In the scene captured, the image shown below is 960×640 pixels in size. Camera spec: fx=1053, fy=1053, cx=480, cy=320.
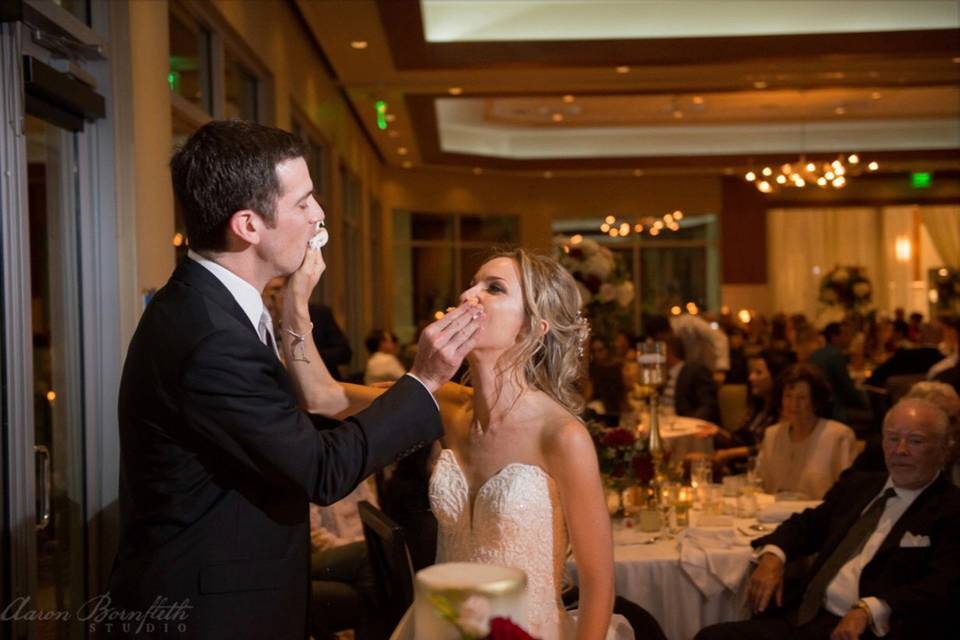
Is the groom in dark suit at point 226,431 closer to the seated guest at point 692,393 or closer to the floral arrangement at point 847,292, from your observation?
the seated guest at point 692,393

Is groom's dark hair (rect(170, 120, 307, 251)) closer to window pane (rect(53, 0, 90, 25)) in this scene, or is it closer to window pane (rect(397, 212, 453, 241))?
window pane (rect(53, 0, 90, 25))

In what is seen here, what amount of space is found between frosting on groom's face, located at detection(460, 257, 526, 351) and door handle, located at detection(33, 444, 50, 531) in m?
1.48

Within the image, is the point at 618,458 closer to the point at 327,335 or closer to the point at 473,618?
the point at 327,335

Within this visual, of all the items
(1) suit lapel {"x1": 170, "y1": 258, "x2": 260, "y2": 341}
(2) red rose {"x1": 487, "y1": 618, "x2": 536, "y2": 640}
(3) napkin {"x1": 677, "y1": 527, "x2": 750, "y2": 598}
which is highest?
(1) suit lapel {"x1": 170, "y1": 258, "x2": 260, "y2": 341}

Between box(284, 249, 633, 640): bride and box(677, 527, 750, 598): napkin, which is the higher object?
box(284, 249, 633, 640): bride

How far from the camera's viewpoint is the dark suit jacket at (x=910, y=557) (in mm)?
3066

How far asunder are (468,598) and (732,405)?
764 cm

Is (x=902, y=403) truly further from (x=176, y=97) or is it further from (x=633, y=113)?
(x=633, y=113)

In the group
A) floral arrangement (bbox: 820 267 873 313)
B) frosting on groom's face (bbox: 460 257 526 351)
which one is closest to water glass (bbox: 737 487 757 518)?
frosting on groom's face (bbox: 460 257 526 351)

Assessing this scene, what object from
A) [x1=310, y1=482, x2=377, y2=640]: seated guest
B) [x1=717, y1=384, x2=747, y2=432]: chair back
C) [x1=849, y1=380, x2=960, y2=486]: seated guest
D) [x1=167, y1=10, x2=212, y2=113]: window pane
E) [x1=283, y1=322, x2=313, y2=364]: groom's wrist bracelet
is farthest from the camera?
[x1=717, y1=384, x2=747, y2=432]: chair back

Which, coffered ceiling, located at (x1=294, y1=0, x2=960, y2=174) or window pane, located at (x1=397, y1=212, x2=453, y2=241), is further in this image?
window pane, located at (x1=397, y1=212, x2=453, y2=241)

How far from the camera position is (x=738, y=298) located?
17.8 meters

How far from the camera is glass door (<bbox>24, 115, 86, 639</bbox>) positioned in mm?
3314

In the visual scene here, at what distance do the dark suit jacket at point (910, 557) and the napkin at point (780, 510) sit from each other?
0.76 feet
